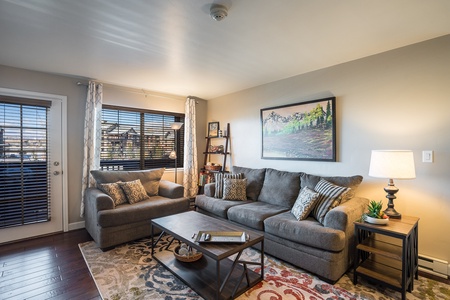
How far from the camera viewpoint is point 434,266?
2.37 m

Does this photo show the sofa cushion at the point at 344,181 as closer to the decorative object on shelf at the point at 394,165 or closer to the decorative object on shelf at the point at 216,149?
the decorative object on shelf at the point at 394,165

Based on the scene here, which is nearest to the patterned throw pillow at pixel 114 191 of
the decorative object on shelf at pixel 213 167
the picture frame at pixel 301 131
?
the decorative object on shelf at pixel 213 167

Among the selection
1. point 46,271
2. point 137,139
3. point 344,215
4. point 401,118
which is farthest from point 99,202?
point 401,118

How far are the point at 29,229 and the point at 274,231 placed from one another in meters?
3.50

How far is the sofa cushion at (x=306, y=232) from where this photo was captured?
2162mm

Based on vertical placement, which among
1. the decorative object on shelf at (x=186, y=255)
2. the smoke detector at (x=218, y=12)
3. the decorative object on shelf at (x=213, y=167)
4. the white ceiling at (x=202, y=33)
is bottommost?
the decorative object on shelf at (x=186, y=255)

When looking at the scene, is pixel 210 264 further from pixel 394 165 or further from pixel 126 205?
pixel 394 165

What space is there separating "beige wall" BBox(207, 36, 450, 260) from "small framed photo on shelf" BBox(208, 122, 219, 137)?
1.91m

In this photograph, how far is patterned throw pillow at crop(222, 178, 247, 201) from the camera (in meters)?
3.62

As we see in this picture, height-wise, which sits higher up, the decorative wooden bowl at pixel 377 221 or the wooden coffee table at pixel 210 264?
the decorative wooden bowl at pixel 377 221

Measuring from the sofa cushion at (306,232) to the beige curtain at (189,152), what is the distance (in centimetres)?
242

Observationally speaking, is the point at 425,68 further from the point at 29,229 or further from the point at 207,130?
the point at 29,229

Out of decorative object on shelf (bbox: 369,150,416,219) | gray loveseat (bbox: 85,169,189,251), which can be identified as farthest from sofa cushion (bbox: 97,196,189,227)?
decorative object on shelf (bbox: 369,150,416,219)

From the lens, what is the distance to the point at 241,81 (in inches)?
153
